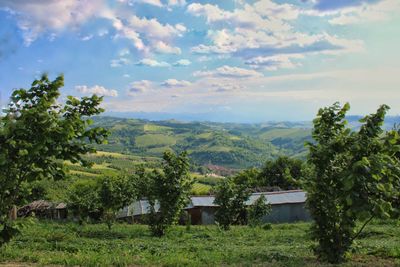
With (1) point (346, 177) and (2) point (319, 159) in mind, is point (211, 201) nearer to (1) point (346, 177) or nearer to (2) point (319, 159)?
(2) point (319, 159)

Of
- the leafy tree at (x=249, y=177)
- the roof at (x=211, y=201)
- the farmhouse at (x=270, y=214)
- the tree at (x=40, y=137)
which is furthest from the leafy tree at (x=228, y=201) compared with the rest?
the leafy tree at (x=249, y=177)

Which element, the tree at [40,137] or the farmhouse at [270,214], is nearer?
the tree at [40,137]

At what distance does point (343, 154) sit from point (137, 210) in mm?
42610

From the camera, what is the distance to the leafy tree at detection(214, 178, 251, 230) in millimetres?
34688

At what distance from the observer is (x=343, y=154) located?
38.6 feet

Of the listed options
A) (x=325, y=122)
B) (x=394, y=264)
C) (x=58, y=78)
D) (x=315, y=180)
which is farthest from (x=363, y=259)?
(x=58, y=78)

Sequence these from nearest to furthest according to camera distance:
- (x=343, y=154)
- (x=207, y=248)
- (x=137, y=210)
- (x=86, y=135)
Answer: (x=86, y=135) → (x=343, y=154) → (x=207, y=248) → (x=137, y=210)

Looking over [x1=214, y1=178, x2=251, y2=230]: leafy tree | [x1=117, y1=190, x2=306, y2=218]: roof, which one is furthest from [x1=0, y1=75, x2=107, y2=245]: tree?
[x1=117, y1=190, x2=306, y2=218]: roof

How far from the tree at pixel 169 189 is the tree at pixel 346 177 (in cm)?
1509

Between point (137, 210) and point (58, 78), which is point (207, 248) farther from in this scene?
point (137, 210)

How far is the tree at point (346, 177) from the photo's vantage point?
29.9 ft

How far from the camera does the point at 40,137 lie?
29.0 ft

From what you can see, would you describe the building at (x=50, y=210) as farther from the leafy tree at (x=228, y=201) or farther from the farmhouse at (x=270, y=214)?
the leafy tree at (x=228, y=201)

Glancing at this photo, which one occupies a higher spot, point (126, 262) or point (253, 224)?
point (126, 262)
